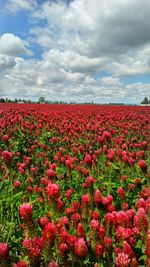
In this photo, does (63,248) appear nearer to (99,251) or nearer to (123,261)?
(99,251)

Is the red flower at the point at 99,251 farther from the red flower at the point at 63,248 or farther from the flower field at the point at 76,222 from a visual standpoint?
the red flower at the point at 63,248

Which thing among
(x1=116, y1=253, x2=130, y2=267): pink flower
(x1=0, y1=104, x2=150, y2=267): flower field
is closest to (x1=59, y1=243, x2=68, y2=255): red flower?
(x1=0, y1=104, x2=150, y2=267): flower field

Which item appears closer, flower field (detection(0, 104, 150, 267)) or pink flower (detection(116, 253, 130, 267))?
pink flower (detection(116, 253, 130, 267))

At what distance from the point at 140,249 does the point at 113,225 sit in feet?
0.84

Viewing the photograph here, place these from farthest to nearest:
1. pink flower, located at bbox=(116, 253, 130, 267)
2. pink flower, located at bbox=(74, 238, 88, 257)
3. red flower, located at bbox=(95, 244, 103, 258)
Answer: red flower, located at bbox=(95, 244, 103, 258)
pink flower, located at bbox=(74, 238, 88, 257)
pink flower, located at bbox=(116, 253, 130, 267)

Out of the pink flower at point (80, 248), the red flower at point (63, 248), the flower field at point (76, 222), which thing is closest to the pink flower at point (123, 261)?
the flower field at point (76, 222)

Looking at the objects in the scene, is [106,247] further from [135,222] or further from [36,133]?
[36,133]

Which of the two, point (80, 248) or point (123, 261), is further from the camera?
point (80, 248)

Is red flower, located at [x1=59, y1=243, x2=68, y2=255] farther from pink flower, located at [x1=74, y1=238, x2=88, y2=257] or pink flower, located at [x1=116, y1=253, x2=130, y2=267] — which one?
pink flower, located at [x1=116, y1=253, x2=130, y2=267]

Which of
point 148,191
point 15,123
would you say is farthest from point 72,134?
point 148,191

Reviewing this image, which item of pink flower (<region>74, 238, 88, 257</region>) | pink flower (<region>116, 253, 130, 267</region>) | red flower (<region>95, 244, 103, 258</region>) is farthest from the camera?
red flower (<region>95, 244, 103, 258</region>)

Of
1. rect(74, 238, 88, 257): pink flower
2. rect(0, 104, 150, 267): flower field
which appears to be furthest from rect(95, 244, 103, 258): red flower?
rect(74, 238, 88, 257): pink flower

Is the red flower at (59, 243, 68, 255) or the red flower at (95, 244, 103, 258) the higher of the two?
the red flower at (59, 243, 68, 255)

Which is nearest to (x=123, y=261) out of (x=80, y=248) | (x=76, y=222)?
(x=80, y=248)
